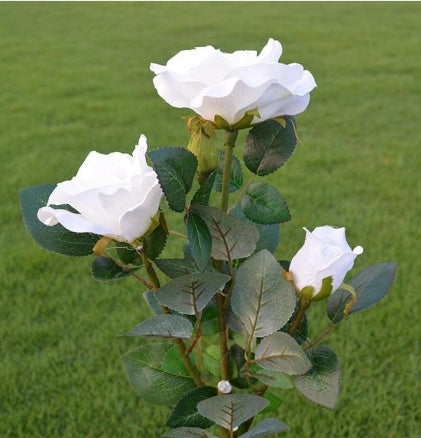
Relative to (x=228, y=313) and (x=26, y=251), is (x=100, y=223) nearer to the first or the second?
(x=228, y=313)

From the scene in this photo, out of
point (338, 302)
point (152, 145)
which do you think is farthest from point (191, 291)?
point (152, 145)

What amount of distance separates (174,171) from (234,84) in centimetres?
7

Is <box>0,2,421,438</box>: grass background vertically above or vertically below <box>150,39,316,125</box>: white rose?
below

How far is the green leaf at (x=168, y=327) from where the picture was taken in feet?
1.52

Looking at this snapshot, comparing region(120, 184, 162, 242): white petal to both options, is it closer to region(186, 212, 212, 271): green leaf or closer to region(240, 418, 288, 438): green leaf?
region(186, 212, 212, 271): green leaf

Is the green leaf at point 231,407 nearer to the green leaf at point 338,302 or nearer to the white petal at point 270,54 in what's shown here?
the green leaf at point 338,302

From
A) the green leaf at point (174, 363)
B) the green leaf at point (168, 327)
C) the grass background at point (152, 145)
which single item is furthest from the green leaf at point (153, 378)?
the grass background at point (152, 145)

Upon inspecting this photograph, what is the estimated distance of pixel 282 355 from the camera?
0.46 metres

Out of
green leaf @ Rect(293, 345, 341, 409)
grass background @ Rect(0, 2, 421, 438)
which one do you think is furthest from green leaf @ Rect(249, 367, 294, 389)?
grass background @ Rect(0, 2, 421, 438)

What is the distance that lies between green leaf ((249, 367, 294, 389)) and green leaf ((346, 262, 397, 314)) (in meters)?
0.08

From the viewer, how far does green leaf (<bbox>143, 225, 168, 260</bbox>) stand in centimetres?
46

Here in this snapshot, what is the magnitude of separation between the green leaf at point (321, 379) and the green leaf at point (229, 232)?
101 millimetres

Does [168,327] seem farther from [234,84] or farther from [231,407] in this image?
[234,84]

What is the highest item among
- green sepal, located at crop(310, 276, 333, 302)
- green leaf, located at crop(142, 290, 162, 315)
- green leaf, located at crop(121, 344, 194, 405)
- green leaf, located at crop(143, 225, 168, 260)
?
green leaf, located at crop(143, 225, 168, 260)
